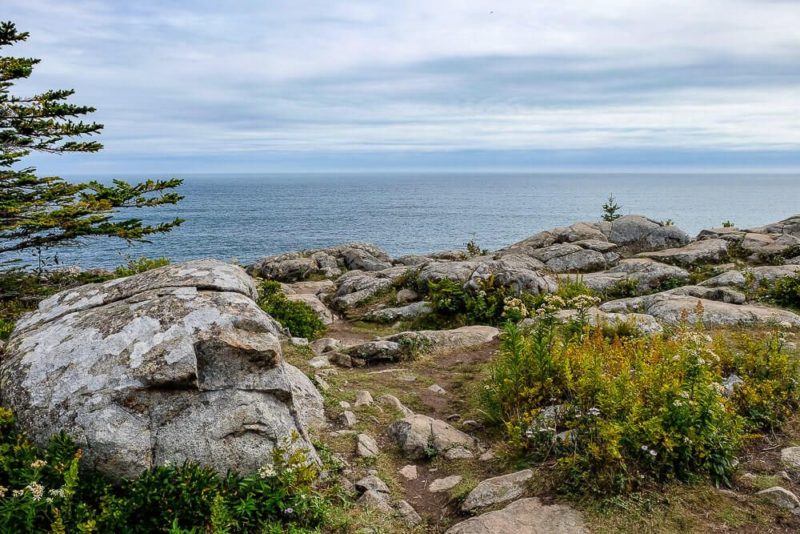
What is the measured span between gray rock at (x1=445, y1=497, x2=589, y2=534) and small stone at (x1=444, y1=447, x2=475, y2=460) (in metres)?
1.66

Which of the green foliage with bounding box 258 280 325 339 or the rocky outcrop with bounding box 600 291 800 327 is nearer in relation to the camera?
the rocky outcrop with bounding box 600 291 800 327

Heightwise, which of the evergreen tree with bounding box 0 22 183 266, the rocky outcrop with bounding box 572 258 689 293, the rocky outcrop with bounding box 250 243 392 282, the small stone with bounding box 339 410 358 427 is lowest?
the rocky outcrop with bounding box 250 243 392 282

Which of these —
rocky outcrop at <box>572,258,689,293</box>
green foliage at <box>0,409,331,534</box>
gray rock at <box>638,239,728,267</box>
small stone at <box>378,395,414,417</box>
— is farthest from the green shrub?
green foliage at <box>0,409,331,534</box>

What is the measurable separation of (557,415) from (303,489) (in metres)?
3.63

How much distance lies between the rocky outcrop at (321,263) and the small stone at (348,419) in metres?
21.1

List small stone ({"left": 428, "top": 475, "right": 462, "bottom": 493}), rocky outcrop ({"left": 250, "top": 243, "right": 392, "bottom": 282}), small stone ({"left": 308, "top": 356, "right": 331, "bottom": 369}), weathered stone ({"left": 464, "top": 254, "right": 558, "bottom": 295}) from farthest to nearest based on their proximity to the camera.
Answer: rocky outcrop ({"left": 250, "top": 243, "right": 392, "bottom": 282}), weathered stone ({"left": 464, "top": 254, "right": 558, "bottom": 295}), small stone ({"left": 308, "top": 356, "right": 331, "bottom": 369}), small stone ({"left": 428, "top": 475, "right": 462, "bottom": 493})

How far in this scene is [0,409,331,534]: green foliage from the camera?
5324 millimetres

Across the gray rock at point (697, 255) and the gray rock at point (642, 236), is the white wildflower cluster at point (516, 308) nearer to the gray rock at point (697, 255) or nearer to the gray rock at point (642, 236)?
the gray rock at point (697, 255)

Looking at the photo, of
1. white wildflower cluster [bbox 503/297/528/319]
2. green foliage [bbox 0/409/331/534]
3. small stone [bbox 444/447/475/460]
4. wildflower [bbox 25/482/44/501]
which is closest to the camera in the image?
wildflower [bbox 25/482/44/501]

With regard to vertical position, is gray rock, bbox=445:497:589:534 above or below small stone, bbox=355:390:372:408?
above

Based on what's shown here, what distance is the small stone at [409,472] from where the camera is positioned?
744 centimetres

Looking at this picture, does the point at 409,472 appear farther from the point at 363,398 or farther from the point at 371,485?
the point at 363,398

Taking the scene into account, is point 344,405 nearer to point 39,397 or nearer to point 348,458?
point 348,458

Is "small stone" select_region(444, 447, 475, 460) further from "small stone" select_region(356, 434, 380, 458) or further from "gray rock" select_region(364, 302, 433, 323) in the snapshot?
"gray rock" select_region(364, 302, 433, 323)
